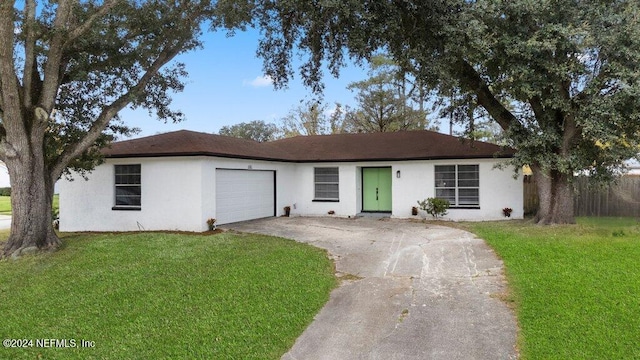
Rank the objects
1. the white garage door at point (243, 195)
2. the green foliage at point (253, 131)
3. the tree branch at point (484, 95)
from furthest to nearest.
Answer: the green foliage at point (253, 131) < the white garage door at point (243, 195) < the tree branch at point (484, 95)

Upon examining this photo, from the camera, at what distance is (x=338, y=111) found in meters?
29.8

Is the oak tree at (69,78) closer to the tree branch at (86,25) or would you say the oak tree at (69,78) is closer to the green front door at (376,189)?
the tree branch at (86,25)

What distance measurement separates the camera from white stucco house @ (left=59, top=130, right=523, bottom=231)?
1189cm

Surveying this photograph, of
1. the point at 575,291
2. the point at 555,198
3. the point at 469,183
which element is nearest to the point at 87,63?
the point at 575,291

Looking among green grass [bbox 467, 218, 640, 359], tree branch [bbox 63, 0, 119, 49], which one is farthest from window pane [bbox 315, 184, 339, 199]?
tree branch [bbox 63, 0, 119, 49]

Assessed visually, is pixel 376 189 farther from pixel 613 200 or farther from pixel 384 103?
pixel 384 103

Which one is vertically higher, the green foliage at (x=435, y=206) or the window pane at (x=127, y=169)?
the window pane at (x=127, y=169)

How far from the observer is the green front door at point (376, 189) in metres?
15.3

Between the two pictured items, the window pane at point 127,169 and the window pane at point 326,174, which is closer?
the window pane at point 127,169

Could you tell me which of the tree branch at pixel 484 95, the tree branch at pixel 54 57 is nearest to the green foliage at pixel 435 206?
the tree branch at pixel 484 95

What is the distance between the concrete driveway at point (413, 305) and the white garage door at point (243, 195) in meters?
3.98

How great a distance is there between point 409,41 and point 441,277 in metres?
6.89

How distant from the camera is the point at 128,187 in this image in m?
12.5

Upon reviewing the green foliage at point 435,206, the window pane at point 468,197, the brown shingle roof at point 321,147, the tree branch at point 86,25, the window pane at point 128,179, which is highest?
the tree branch at point 86,25
